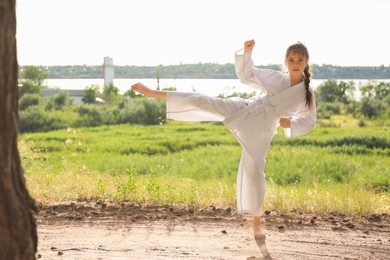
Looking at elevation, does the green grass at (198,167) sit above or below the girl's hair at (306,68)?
below

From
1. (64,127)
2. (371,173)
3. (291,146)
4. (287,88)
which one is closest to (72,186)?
(287,88)

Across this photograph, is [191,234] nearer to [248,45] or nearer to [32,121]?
[248,45]

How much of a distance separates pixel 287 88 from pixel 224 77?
1319 inches

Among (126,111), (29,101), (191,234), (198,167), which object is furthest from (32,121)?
(191,234)

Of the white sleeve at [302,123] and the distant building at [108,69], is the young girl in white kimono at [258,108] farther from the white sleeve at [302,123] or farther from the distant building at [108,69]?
the distant building at [108,69]

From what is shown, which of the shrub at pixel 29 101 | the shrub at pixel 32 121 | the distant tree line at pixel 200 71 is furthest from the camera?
the distant tree line at pixel 200 71

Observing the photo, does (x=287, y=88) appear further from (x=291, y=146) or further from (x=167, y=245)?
(x=291, y=146)

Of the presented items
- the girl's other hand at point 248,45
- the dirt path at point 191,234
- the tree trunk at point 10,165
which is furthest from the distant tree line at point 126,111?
the tree trunk at point 10,165

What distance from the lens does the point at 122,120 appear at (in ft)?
86.6

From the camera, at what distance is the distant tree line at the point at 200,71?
3334 cm

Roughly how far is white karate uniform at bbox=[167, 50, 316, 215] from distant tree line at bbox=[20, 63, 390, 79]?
20048 millimetres

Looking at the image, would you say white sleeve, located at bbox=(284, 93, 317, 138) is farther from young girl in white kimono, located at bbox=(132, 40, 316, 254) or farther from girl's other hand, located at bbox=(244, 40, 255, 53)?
girl's other hand, located at bbox=(244, 40, 255, 53)

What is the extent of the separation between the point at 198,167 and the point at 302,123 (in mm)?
8618

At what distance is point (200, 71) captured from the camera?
38.5 meters
